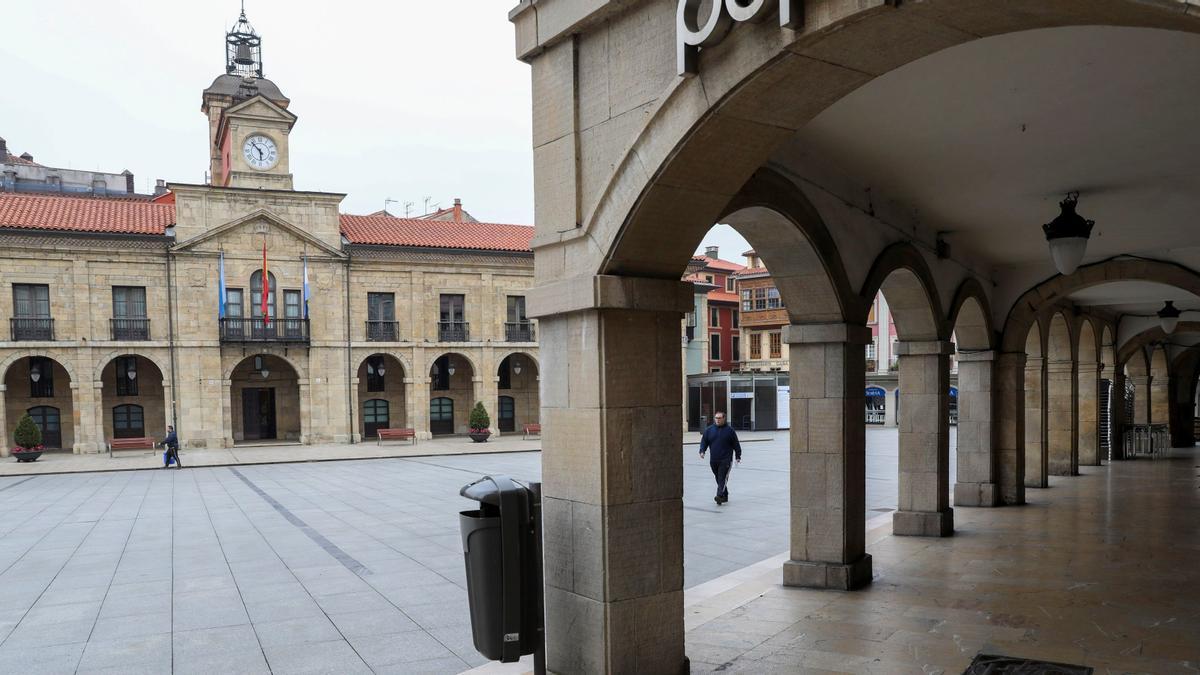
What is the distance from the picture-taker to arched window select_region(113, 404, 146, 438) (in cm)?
2970

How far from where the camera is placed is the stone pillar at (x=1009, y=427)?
1181 cm

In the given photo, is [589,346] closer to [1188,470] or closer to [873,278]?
[873,278]

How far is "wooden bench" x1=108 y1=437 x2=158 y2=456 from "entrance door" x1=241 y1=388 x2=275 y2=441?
12.1ft

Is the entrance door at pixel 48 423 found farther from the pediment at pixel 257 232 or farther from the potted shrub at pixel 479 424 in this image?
the potted shrub at pixel 479 424

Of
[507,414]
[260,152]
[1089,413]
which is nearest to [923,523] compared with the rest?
[1089,413]

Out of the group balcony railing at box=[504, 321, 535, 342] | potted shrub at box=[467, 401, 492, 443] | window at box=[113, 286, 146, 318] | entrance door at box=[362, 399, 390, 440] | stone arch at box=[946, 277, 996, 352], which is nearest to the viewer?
stone arch at box=[946, 277, 996, 352]

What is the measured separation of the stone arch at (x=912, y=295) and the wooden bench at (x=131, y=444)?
25.7 metres

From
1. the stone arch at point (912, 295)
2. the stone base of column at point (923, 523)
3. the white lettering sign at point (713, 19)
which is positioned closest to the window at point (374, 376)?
the stone base of column at point (923, 523)

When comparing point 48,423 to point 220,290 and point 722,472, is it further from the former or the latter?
point 722,472

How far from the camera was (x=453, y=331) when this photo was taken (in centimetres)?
3331

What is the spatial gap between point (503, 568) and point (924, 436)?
655cm

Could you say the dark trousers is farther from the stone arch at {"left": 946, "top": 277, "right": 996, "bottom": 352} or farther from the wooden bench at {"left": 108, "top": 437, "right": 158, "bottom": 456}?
the wooden bench at {"left": 108, "top": 437, "right": 158, "bottom": 456}

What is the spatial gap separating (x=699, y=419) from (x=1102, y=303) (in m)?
22.6

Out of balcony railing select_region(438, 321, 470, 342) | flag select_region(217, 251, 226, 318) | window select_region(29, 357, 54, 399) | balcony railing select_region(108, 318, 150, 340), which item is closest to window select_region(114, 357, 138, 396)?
balcony railing select_region(108, 318, 150, 340)
